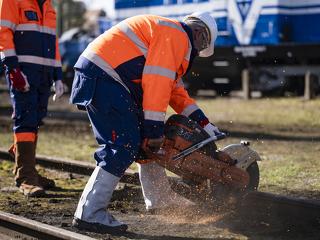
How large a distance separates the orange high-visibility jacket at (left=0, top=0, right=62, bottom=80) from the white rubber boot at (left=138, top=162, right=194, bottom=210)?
5.77 feet

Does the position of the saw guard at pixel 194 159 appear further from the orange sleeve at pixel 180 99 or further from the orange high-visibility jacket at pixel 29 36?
the orange high-visibility jacket at pixel 29 36

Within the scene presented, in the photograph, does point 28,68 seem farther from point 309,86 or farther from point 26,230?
point 309,86

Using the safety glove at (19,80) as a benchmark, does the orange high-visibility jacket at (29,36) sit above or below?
above

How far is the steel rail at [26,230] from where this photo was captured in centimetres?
480

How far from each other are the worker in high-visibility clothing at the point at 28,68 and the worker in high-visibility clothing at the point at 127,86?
1.54 m

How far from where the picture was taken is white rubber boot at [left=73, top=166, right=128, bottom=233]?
5043mm

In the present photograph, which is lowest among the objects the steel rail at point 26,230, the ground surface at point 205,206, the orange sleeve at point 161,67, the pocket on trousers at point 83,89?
the ground surface at point 205,206

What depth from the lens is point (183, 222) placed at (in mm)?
5527

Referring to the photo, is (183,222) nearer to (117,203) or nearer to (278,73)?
(117,203)

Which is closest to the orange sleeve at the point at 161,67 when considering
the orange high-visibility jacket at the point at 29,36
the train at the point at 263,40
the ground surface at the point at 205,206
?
the ground surface at the point at 205,206

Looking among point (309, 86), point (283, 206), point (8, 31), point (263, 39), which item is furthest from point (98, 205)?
point (263, 39)

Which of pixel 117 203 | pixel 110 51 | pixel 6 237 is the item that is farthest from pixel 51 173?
pixel 110 51

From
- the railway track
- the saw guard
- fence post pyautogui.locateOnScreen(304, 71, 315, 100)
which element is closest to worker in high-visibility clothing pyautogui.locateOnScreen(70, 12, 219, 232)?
the saw guard

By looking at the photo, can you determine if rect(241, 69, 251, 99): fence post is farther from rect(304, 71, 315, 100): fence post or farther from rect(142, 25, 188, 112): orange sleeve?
rect(142, 25, 188, 112): orange sleeve
